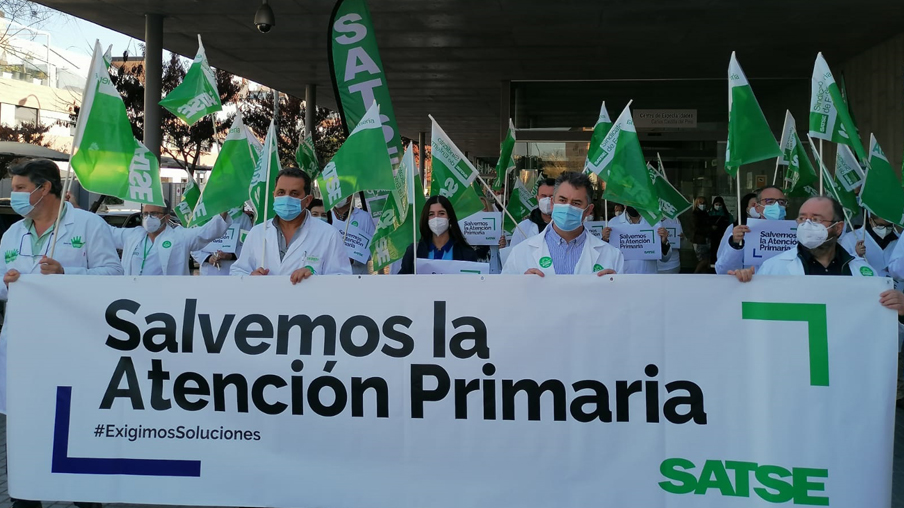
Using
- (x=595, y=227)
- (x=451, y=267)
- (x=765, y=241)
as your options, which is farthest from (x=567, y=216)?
(x=595, y=227)

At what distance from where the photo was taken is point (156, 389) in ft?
12.4

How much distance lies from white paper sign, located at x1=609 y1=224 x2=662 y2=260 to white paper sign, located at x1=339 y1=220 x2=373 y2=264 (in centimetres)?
235

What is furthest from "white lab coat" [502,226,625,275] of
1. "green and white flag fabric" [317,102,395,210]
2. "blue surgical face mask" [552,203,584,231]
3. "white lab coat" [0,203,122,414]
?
"white lab coat" [0,203,122,414]

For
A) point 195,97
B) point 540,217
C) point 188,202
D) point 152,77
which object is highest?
point 152,77

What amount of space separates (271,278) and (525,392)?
134 cm

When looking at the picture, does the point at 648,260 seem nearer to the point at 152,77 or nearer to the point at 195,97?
the point at 195,97

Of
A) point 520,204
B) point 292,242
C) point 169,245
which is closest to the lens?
point 292,242

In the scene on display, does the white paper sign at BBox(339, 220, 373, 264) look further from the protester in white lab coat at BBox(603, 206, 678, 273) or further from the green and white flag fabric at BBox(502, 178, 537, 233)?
the green and white flag fabric at BBox(502, 178, 537, 233)

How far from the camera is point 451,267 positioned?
486cm

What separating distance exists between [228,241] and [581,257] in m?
3.96

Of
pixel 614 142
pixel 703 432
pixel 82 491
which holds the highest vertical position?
pixel 614 142

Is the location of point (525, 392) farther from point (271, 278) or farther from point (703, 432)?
point (271, 278)

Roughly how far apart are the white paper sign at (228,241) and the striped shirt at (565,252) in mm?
3704

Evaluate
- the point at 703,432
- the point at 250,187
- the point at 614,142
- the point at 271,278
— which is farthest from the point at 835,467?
the point at 250,187
